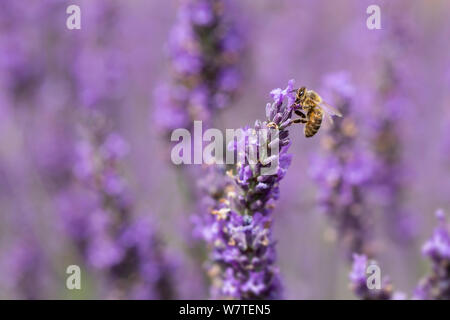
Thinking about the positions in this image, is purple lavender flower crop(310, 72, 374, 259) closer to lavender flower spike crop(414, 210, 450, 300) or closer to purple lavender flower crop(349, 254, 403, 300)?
lavender flower spike crop(414, 210, 450, 300)

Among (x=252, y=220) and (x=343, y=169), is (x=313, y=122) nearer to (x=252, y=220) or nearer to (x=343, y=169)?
(x=252, y=220)

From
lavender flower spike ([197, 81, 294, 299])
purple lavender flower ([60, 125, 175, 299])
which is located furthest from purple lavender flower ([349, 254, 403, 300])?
purple lavender flower ([60, 125, 175, 299])

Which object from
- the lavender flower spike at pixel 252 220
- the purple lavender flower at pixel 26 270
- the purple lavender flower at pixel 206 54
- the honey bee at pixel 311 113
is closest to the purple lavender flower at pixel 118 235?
Answer: the purple lavender flower at pixel 206 54

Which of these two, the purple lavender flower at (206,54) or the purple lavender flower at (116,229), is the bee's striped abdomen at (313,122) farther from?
the purple lavender flower at (116,229)

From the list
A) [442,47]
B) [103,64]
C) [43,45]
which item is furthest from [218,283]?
[442,47]
